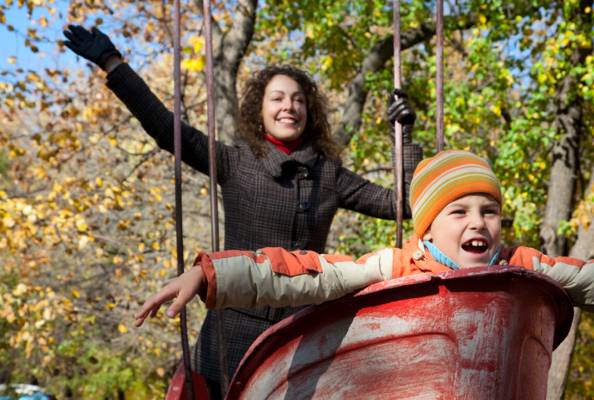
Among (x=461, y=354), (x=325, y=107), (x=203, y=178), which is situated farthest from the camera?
(x=203, y=178)

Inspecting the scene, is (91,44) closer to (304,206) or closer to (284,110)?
(284,110)

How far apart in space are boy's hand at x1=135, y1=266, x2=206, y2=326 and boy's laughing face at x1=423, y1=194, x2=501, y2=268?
0.58m

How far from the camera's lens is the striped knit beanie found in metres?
1.80

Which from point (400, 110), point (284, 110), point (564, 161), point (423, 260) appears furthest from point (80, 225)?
point (423, 260)

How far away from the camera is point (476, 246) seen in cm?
179

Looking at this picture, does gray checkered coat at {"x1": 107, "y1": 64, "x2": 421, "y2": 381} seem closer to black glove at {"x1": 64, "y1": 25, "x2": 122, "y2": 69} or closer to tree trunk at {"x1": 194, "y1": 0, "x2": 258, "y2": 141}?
black glove at {"x1": 64, "y1": 25, "x2": 122, "y2": 69}

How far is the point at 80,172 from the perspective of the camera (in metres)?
11.7

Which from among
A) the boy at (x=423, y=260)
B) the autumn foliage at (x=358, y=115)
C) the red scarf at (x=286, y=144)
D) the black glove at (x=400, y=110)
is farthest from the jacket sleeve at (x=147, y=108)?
the autumn foliage at (x=358, y=115)

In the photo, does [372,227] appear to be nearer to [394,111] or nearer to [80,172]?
[80,172]

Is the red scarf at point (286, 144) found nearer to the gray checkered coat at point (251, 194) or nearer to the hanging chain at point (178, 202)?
the gray checkered coat at point (251, 194)

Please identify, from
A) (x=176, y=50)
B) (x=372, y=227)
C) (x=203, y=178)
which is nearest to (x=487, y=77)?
(x=372, y=227)

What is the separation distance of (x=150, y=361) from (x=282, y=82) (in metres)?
10.4

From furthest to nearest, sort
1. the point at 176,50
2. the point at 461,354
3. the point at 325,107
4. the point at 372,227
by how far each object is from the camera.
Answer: the point at 372,227, the point at 325,107, the point at 176,50, the point at 461,354

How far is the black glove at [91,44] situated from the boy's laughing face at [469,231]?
3.60ft
